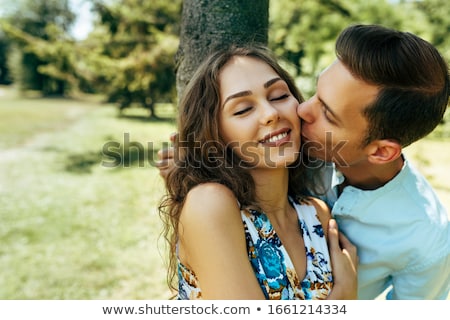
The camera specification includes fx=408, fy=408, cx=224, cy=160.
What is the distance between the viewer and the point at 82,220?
6.51m

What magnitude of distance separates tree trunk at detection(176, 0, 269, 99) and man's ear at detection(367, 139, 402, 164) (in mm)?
912

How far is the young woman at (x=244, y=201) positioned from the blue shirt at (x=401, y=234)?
0.40 feet

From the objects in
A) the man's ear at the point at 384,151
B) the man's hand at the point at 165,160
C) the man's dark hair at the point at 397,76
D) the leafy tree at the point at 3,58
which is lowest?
the leafy tree at the point at 3,58

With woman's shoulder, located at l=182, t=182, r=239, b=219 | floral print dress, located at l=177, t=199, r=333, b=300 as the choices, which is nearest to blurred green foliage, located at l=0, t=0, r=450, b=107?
floral print dress, located at l=177, t=199, r=333, b=300

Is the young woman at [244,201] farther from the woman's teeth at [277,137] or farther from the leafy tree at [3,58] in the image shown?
the leafy tree at [3,58]

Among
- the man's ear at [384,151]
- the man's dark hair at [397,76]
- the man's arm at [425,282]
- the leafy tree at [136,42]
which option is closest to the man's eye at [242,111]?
the man's dark hair at [397,76]

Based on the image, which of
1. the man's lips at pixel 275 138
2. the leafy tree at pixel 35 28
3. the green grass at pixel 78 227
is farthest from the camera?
the leafy tree at pixel 35 28

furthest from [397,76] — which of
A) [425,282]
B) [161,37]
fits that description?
[161,37]

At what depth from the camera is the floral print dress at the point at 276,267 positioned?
187 cm

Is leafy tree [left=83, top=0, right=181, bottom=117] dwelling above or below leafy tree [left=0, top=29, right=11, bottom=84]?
above

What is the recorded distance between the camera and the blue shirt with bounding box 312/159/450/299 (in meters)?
2.12

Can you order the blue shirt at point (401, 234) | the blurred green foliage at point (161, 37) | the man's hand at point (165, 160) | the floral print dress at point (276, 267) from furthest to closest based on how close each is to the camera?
1. the blurred green foliage at point (161, 37)
2. the man's hand at point (165, 160)
3. the blue shirt at point (401, 234)
4. the floral print dress at point (276, 267)

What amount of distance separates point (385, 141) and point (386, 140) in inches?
0.4

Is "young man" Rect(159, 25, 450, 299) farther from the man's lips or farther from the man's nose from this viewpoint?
the man's lips
